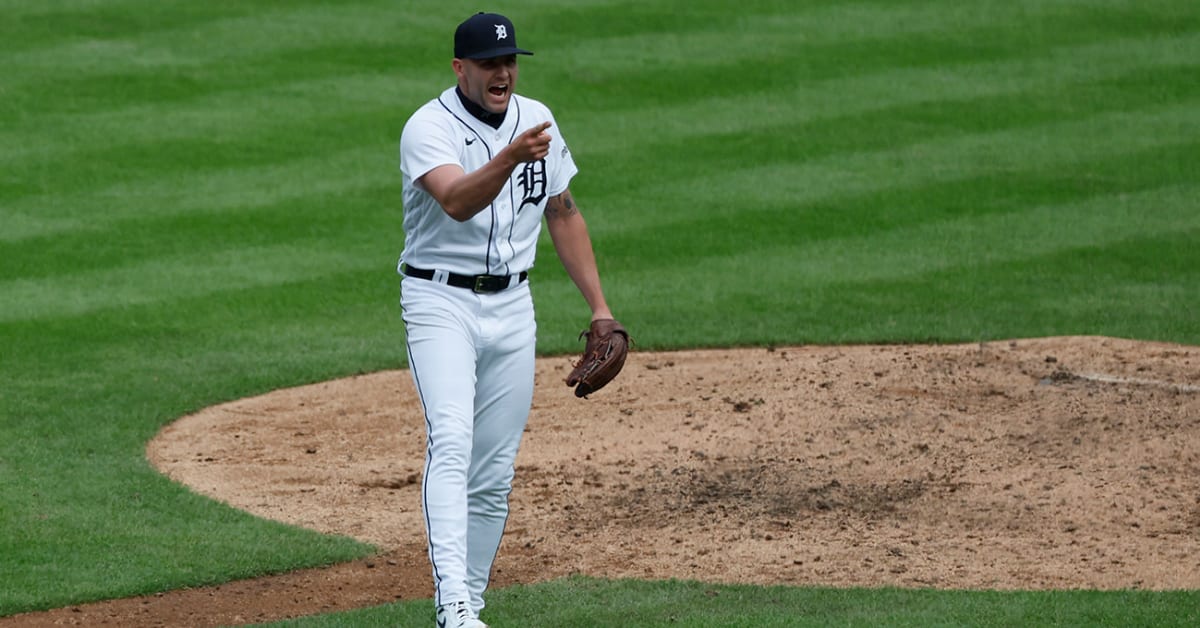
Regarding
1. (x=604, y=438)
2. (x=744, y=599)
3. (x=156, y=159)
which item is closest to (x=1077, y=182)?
(x=604, y=438)

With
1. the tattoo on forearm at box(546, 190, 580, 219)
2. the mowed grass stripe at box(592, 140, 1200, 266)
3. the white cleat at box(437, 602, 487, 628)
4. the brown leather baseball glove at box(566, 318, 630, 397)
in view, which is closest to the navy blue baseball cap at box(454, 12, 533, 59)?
the tattoo on forearm at box(546, 190, 580, 219)

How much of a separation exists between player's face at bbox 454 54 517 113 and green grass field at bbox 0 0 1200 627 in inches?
69.3

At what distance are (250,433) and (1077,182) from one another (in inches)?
298

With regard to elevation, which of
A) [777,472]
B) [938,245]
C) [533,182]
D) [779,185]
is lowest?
[777,472]

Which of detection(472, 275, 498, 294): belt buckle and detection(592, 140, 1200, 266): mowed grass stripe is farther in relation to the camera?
detection(592, 140, 1200, 266): mowed grass stripe

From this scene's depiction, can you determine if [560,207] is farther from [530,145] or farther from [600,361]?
[530,145]

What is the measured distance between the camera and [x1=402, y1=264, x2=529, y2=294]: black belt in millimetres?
5570

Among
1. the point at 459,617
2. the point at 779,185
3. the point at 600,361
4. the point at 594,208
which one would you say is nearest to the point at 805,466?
the point at 600,361

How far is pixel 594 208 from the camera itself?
12930 mm

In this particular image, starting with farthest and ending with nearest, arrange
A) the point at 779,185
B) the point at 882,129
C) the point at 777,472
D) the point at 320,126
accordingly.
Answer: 1. the point at 882,129
2. the point at 320,126
3. the point at 779,185
4. the point at 777,472

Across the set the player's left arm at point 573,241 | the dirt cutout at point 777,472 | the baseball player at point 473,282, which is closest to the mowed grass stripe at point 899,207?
the dirt cutout at point 777,472

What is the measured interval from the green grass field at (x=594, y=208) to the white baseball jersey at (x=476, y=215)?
49.0 inches

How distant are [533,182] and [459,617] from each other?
151cm

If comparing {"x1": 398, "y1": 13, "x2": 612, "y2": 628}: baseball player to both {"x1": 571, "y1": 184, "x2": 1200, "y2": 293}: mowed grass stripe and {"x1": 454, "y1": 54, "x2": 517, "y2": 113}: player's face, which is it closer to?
{"x1": 454, "y1": 54, "x2": 517, "y2": 113}: player's face
